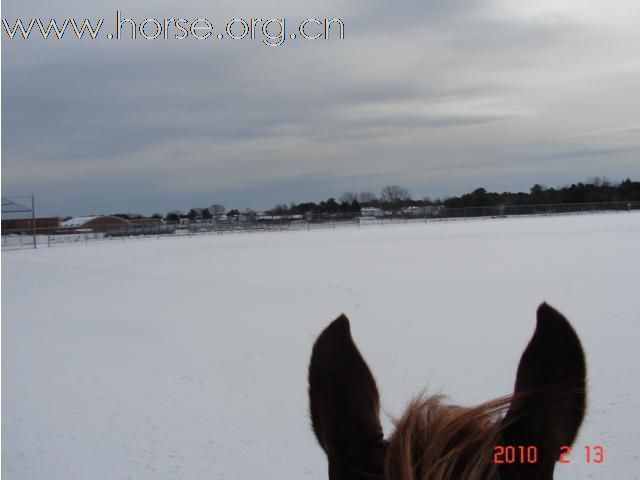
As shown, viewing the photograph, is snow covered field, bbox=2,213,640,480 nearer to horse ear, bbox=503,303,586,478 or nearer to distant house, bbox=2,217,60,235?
horse ear, bbox=503,303,586,478

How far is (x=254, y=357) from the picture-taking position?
7.22 metres

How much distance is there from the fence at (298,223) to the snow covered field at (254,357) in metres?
34.0

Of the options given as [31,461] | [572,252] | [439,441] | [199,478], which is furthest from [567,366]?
[572,252]

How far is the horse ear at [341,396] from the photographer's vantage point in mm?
1012

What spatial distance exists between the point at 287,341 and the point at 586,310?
5013 millimetres

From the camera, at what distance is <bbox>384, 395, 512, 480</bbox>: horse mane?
0.77m

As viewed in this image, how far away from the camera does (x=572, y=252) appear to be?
1877 centimetres

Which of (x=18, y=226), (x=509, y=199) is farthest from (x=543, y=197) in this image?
(x=18, y=226)

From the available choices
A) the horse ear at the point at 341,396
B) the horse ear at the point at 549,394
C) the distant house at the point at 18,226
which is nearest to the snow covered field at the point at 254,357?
the horse ear at the point at 341,396

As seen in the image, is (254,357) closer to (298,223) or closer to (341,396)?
(341,396)

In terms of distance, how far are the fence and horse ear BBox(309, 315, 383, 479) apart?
44354 mm

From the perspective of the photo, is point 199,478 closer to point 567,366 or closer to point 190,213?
point 567,366

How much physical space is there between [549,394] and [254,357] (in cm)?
660

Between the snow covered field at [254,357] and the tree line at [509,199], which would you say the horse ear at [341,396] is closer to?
the snow covered field at [254,357]
